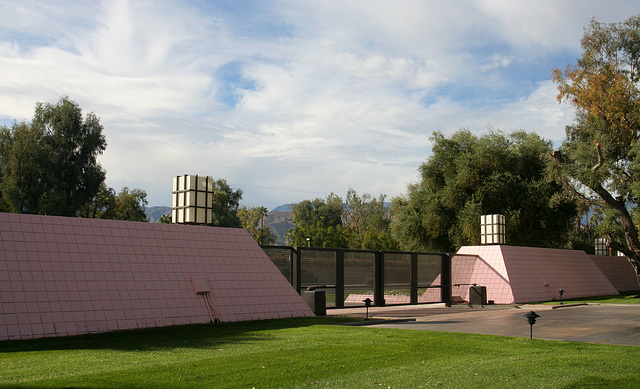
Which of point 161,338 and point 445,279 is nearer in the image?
point 161,338

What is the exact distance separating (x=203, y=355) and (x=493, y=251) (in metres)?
19.6

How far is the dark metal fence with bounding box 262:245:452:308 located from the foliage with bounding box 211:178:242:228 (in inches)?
1612

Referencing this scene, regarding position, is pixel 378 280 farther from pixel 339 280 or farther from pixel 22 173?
pixel 22 173

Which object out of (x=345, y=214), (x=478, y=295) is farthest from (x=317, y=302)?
(x=345, y=214)

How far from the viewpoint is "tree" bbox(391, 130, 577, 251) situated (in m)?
33.5

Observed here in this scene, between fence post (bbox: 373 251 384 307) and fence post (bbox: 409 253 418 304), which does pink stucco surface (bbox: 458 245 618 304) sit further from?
fence post (bbox: 373 251 384 307)

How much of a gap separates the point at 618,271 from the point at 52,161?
4363 centimetres

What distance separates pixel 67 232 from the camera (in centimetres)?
1309

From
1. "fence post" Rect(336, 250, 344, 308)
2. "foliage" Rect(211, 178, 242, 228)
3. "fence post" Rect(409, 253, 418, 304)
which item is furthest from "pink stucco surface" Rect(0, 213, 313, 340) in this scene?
"foliage" Rect(211, 178, 242, 228)

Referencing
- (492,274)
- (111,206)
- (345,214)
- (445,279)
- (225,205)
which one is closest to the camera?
(445,279)

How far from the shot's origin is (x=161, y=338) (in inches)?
443

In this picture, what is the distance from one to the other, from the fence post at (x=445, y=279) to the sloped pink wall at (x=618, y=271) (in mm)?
14988

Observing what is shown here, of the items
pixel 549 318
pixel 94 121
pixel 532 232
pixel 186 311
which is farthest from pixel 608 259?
pixel 94 121

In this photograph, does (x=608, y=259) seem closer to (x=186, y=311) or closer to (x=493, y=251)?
(x=493, y=251)
